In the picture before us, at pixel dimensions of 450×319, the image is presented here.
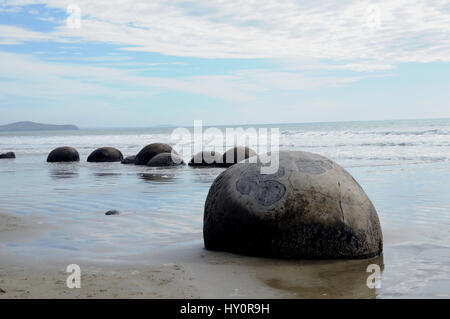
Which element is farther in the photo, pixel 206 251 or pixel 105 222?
pixel 105 222

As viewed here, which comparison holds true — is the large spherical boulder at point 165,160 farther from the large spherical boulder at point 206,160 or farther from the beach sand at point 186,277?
the beach sand at point 186,277

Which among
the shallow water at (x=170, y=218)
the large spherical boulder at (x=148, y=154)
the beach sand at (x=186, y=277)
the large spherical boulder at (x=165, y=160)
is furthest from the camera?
the large spherical boulder at (x=148, y=154)

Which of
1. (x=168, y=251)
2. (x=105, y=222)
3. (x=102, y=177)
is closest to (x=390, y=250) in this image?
(x=168, y=251)

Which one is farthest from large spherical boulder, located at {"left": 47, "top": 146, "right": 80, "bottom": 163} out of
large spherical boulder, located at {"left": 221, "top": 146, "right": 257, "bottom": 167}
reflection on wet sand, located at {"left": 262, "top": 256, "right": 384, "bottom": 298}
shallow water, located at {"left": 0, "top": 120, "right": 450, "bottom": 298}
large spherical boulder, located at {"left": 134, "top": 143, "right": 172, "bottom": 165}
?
reflection on wet sand, located at {"left": 262, "top": 256, "right": 384, "bottom": 298}

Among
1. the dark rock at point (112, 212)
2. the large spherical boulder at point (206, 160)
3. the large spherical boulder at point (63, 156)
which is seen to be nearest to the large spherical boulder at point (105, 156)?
the large spherical boulder at point (63, 156)

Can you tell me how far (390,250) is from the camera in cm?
594

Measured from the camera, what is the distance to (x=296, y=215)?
5375 mm

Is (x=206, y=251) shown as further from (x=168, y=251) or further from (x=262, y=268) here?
(x=262, y=268)

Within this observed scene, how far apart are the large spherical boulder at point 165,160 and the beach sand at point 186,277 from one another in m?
13.4

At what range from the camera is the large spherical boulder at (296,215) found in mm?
5379

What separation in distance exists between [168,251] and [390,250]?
2519 mm

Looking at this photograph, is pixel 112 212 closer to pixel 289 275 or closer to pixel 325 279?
pixel 289 275

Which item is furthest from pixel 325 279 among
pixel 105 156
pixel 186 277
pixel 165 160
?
pixel 105 156
